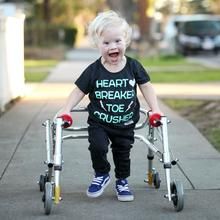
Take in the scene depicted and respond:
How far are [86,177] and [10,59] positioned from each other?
21.6ft

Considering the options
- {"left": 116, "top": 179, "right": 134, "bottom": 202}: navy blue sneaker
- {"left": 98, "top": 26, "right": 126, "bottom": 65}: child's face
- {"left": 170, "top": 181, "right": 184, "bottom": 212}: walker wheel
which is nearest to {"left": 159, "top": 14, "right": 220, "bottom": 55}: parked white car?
{"left": 116, "top": 179, "right": 134, "bottom": 202}: navy blue sneaker

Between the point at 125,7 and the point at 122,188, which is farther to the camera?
the point at 125,7

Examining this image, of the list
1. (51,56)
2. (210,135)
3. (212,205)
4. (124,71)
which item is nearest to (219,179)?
(212,205)

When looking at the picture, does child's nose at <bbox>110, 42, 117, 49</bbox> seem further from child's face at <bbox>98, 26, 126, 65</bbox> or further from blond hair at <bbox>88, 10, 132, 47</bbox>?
blond hair at <bbox>88, 10, 132, 47</bbox>

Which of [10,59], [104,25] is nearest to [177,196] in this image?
[104,25]

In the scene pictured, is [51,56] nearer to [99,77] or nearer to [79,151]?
[79,151]

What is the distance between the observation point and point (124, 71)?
5.61 meters

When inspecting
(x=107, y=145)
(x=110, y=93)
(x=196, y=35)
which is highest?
(x=110, y=93)

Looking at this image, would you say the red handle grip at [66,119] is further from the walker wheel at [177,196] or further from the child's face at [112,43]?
the walker wheel at [177,196]

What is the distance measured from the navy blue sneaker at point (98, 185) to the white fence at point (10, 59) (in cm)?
588

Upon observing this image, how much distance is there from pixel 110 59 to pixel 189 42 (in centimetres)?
2993

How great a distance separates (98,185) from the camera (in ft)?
18.9

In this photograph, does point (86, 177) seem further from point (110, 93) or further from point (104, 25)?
point (104, 25)

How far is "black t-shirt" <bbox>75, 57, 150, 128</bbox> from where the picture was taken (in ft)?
18.2
